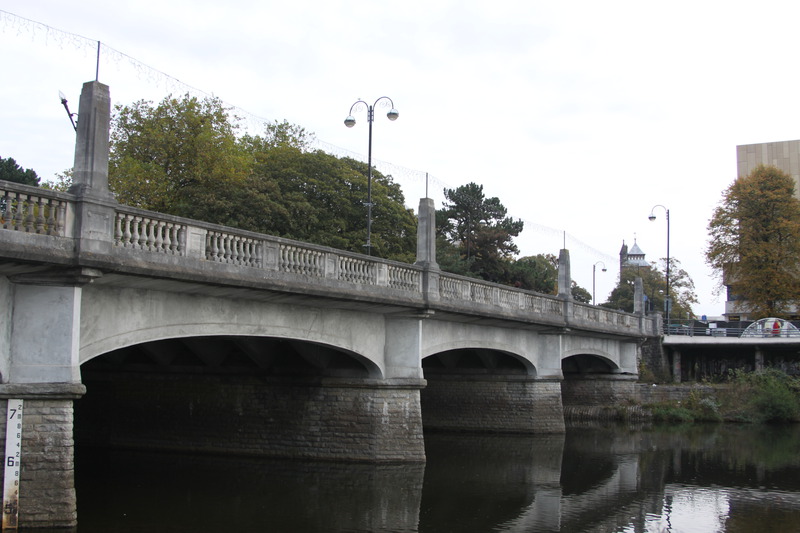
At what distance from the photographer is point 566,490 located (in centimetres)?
2109

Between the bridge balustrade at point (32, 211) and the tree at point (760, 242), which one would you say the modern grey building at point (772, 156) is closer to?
the tree at point (760, 242)

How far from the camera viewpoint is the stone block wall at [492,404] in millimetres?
32438

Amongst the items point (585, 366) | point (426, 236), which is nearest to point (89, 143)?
point (426, 236)

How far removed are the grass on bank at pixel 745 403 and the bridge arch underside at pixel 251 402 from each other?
22.9 metres

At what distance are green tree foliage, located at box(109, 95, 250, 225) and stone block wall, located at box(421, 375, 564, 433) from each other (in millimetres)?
12372

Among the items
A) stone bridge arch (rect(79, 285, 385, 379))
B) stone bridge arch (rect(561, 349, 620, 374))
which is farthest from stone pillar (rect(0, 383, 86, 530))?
stone bridge arch (rect(561, 349, 620, 374))

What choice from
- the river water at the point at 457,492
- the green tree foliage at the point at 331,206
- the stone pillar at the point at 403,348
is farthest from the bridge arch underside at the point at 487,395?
the green tree foliage at the point at 331,206

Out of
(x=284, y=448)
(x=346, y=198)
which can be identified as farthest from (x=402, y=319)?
(x=346, y=198)

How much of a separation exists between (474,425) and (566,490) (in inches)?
474

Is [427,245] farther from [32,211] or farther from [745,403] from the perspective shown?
[745,403]

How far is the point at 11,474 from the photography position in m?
12.4

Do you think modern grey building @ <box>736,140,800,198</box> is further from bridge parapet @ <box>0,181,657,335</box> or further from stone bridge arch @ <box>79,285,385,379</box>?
stone bridge arch @ <box>79,285,385,379</box>

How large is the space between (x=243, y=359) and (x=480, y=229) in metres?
39.2

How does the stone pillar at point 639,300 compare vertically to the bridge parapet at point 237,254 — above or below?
above
